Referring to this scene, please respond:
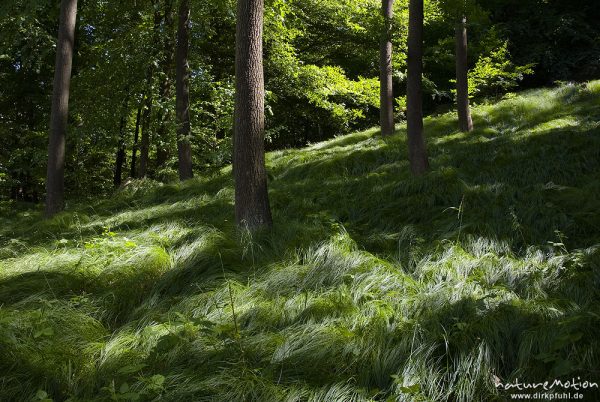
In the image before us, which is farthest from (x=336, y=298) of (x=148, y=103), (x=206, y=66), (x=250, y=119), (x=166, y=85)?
(x=148, y=103)

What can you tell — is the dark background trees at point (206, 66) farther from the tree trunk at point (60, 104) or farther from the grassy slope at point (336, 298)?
the grassy slope at point (336, 298)

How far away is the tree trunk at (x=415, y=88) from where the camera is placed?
691cm

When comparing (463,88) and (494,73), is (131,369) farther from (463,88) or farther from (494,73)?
(494,73)

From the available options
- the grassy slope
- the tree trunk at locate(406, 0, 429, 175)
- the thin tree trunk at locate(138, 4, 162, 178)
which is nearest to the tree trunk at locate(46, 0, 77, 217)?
the grassy slope

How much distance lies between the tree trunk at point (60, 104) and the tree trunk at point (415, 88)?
22.6 feet

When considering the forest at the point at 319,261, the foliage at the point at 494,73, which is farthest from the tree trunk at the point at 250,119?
the foliage at the point at 494,73

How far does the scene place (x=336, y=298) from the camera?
341cm

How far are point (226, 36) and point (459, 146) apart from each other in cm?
967

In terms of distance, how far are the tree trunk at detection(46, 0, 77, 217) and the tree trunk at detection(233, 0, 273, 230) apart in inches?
220

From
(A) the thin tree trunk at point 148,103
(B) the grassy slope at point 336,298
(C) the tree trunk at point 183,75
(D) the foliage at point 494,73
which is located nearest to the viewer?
(B) the grassy slope at point 336,298

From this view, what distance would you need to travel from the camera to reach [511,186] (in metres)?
5.87

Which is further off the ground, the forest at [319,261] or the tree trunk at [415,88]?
the tree trunk at [415,88]

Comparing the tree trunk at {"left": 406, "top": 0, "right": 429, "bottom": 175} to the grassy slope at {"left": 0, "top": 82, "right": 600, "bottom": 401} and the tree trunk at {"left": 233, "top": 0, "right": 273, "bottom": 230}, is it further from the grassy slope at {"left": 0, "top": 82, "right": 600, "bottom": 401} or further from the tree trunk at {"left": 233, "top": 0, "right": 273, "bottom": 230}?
the tree trunk at {"left": 233, "top": 0, "right": 273, "bottom": 230}

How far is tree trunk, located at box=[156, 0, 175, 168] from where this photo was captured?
11.2 m
